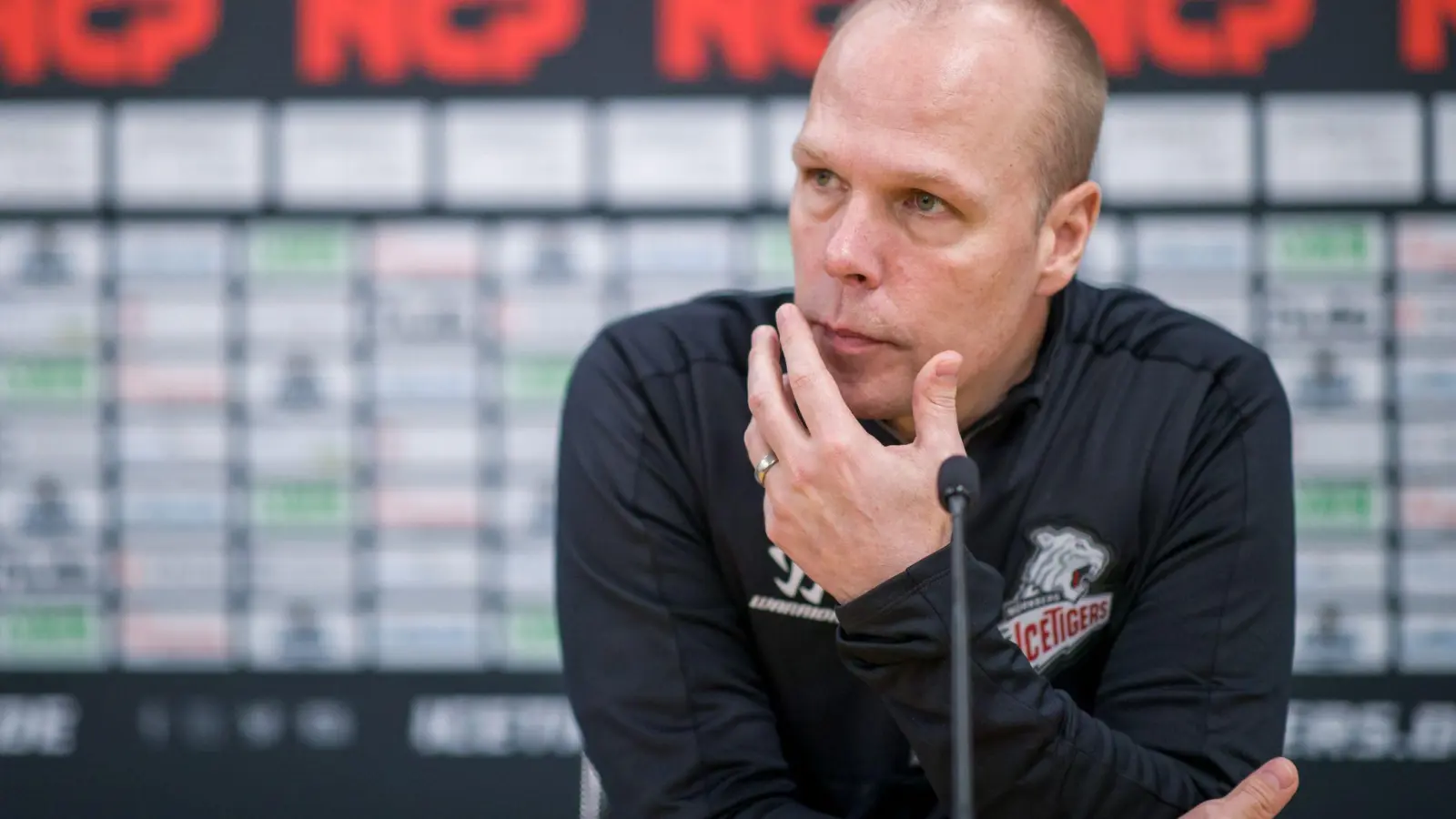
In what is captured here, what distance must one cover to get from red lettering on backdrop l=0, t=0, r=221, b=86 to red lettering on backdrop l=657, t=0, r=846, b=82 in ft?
2.71

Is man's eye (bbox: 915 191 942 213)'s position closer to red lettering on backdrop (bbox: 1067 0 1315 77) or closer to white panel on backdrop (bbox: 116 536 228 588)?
red lettering on backdrop (bbox: 1067 0 1315 77)

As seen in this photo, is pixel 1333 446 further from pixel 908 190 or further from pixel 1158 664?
pixel 908 190

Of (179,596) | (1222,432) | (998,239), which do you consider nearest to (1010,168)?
(998,239)

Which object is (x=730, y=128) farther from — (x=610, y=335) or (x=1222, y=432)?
(x=1222, y=432)

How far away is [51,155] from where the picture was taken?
8.03 ft

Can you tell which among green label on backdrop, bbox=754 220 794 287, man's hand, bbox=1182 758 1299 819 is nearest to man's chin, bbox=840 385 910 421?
man's hand, bbox=1182 758 1299 819

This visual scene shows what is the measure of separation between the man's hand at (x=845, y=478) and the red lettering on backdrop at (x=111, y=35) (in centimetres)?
178

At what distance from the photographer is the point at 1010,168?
1.20 meters

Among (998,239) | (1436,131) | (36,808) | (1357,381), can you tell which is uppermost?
(1436,131)

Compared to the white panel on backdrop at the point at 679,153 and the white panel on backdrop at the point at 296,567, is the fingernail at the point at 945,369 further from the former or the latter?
the white panel on backdrop at the point at 296,567

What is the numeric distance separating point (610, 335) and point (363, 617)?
1312 millimetres

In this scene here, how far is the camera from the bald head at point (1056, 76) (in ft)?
3.89

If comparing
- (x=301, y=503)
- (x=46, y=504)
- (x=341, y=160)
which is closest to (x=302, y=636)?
(x=301, y=503)

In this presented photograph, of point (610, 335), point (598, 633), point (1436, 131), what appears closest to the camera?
point (598, 633)
